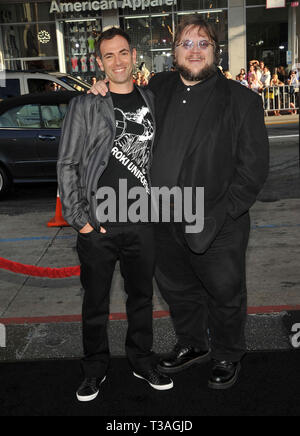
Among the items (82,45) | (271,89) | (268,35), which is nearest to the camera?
(271,89)

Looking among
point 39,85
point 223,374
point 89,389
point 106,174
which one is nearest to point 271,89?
point 39,85

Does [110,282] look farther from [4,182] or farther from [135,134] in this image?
[4,182]

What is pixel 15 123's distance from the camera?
8602 millimetres

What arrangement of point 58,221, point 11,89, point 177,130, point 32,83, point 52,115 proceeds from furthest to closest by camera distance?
point 11,89 → point 32,83 → point 52,115 → point 58,221 → point 177,130

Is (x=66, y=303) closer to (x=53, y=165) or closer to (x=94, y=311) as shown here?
(x=94, y=311)

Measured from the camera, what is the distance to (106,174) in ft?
9.55

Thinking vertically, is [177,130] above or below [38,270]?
above

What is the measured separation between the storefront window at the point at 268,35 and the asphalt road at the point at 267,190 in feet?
37.5

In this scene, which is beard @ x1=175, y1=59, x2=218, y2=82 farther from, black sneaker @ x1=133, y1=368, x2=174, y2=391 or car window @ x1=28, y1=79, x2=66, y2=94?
car window @ x1=28, y1=79, x2=66, y2=94

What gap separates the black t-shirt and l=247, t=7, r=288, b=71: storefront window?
20.3 meters

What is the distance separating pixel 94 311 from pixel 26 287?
2.12 metres

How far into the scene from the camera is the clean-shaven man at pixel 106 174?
113 inches

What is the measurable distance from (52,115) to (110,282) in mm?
6018

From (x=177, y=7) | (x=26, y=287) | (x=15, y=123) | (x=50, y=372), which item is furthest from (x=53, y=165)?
(x=177, y=7)
